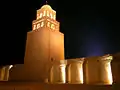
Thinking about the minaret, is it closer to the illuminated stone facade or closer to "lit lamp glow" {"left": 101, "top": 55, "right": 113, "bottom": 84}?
the illuminated stone facade

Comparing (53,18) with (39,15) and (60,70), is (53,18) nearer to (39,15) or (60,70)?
(39,15)

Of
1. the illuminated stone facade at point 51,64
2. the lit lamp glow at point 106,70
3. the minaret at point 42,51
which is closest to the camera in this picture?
the lit lamp glow at point 106,70

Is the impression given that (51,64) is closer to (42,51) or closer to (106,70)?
(42,51)

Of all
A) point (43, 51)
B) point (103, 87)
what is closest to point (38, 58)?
point (43, 51)

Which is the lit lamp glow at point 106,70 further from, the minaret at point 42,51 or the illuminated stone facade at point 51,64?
the minaret at point 42,51

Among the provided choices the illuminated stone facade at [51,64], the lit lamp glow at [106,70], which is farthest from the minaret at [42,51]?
the lit lamp glow at [106,70]

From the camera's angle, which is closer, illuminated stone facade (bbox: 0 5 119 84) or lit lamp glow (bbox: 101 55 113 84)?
lit lamp glow (bbox: 101 55 113 84)

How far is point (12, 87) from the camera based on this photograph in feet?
29.8

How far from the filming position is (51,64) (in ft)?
46.5

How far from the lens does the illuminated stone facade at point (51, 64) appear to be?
10.6m

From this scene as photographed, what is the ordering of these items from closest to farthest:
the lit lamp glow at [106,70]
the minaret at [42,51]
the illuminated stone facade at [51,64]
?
the lit lamp glow at [106,70] → the illuminated stone facade at [51,64] → the minaret at [42,51]

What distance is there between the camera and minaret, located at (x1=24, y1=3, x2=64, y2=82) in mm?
14491

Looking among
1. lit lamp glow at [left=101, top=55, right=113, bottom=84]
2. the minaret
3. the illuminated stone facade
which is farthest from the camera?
the minaret

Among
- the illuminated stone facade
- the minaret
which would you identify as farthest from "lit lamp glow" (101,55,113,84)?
the minaret
